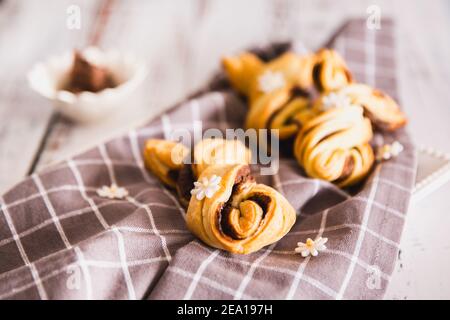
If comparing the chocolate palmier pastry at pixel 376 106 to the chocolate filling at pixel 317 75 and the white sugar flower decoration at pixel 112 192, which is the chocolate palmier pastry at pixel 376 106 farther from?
the white sugar flower decoration at pixel 112 192

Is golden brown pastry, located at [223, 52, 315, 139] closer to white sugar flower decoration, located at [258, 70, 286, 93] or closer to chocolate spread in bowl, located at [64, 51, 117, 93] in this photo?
Result: white sugar flower decoration, located at [258, 70, 286, 93]

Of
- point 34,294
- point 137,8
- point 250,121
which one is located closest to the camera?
point 34,294

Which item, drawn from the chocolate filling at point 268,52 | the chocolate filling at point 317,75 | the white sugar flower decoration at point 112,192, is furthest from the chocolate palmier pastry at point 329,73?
the white sugar flower decoration at point 112,192

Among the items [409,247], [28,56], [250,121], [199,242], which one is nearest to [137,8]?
[28,56]

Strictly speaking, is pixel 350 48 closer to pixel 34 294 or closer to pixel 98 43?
pixel 98 43

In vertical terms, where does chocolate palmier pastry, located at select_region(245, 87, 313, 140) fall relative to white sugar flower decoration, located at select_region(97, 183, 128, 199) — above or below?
above

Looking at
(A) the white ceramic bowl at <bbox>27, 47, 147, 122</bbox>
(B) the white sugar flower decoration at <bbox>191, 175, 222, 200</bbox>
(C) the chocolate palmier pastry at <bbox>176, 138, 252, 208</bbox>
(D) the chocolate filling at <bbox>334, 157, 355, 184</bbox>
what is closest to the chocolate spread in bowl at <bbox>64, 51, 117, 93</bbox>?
(A) the white ceramic bowl at <bbox>27, 47, 147, 122</bbox>

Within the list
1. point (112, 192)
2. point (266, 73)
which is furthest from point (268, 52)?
point (112, 192)
